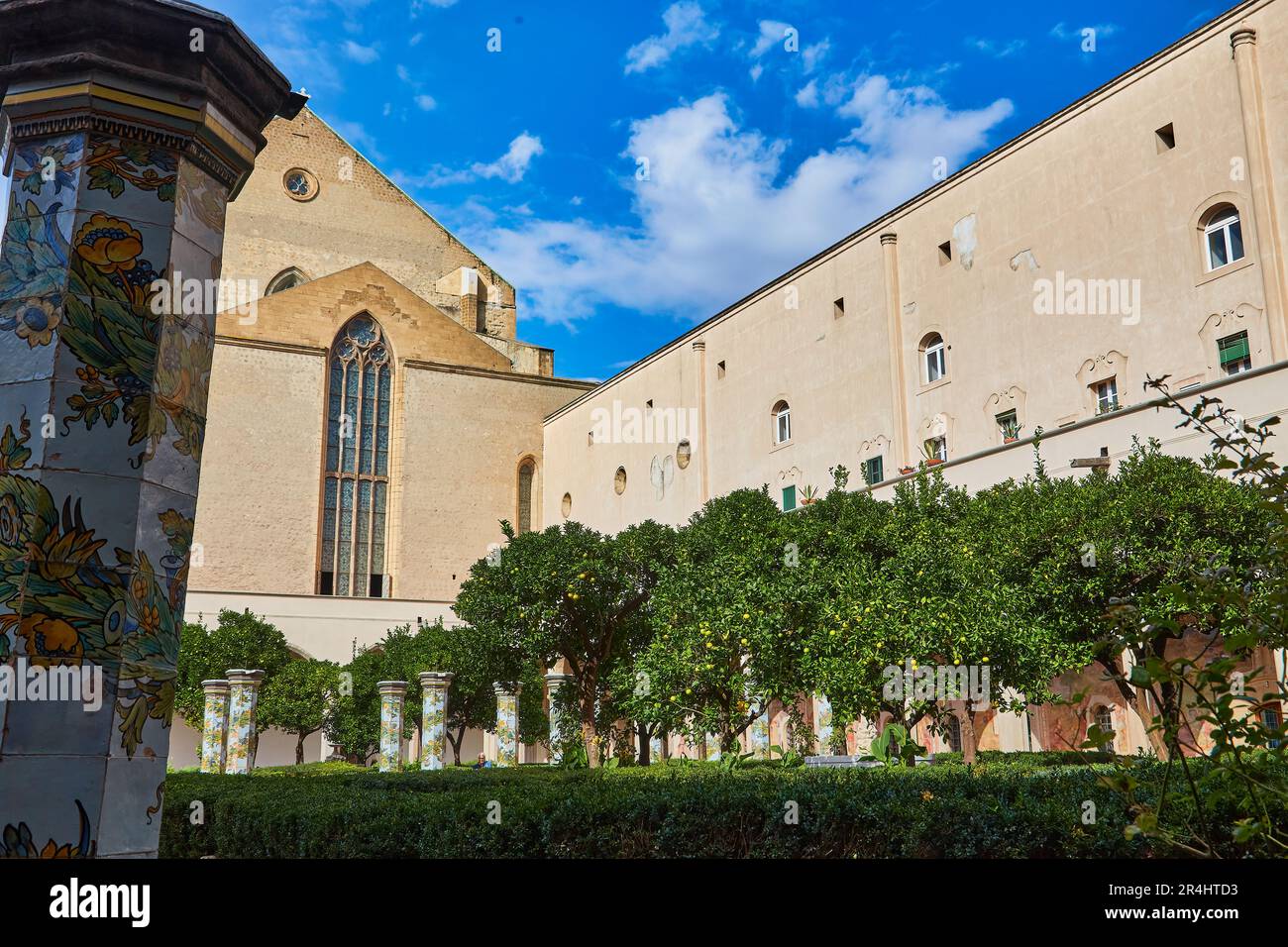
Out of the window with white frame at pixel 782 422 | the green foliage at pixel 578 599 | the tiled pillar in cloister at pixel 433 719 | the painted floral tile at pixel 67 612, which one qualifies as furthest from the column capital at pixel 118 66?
the window with white frame at pixel 782 422

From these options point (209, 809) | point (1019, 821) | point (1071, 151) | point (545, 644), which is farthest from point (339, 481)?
point (1019, 821)

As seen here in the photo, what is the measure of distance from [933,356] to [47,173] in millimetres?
20936

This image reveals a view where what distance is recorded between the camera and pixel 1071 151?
20641 mm

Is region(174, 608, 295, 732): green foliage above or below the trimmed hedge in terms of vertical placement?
above

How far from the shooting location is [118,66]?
4477mm

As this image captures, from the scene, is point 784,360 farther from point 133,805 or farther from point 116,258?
point 133,805

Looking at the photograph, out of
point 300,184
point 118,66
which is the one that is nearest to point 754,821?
point 118,66

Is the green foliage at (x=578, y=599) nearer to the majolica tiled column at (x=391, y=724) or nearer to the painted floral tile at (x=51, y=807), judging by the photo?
the majolica tiled column at (x=391, y=724)

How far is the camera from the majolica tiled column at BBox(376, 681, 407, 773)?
2378 cm

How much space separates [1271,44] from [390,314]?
29131 millimetres

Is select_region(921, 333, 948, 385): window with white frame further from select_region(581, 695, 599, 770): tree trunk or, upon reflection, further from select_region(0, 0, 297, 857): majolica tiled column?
select_region(0, 0, 297, 857): majolica tiled column

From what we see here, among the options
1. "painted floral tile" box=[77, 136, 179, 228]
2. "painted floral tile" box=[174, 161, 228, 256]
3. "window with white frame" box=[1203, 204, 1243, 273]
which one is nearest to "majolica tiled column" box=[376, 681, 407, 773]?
"window with white frame" box=[1203, 204, 1243, 273]

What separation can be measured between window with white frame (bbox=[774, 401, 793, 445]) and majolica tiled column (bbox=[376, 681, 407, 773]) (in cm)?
1087
